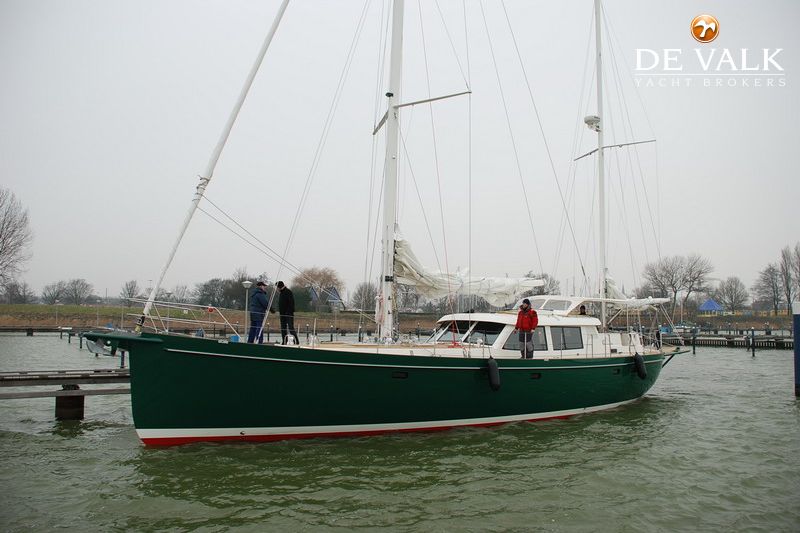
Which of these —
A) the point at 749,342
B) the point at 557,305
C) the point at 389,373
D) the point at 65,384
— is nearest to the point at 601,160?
the point at 557,305

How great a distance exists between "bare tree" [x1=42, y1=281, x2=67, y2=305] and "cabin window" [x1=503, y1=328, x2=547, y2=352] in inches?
3408

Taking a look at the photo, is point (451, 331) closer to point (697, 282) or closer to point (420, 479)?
point (420, 479)

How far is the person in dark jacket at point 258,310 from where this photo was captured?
31.1ft

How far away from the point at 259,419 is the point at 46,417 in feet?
21.2

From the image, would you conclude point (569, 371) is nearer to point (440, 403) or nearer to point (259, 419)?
point (440, 403)

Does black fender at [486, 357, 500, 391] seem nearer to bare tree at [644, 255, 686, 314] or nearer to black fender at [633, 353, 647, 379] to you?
black fender at [633, 353, 647, 379]

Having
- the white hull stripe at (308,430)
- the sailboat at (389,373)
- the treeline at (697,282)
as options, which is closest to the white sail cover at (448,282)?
the sailboat at (389,373)

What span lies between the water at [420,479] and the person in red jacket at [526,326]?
64.1 inches

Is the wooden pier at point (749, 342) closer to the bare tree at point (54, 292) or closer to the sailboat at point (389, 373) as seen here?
the sailboat at point (389, 373)

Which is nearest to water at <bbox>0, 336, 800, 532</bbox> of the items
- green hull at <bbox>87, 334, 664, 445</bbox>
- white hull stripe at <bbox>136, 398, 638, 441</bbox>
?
white hull stripe at <bbox>136, 398, 638, 441</bbox>

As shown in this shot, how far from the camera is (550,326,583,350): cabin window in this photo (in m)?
11.7

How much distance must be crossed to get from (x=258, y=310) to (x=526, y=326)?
5659 mm

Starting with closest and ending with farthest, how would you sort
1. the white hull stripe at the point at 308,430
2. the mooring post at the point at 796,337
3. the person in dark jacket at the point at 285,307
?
1. the white hull stripe at the point at 308,430
2. the person in dark jacket at the point at 285,307
3. the mooring post at the point at 796,337

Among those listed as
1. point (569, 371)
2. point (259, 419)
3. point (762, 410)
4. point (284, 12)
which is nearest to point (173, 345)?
point (259, 419)
